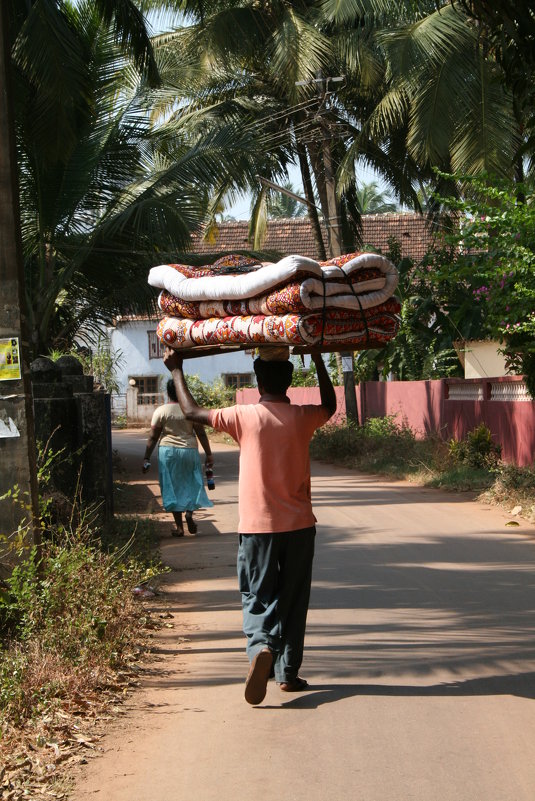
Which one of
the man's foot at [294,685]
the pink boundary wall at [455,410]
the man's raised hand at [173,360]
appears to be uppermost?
the man's raised hand at [173,360]

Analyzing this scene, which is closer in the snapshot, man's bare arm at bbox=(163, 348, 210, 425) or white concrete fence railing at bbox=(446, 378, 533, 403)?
man's bare arm at bbox=(163, 348, 210, 425)

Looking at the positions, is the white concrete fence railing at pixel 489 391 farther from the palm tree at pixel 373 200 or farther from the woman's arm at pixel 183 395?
the palm tree at pixel 373 200

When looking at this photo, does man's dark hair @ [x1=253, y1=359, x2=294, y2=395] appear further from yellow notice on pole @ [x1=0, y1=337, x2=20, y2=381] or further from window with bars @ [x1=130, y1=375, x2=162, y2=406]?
window with bars @ [x1=130, y1=375, x2=162, y2=406]

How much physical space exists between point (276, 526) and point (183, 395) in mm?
1041

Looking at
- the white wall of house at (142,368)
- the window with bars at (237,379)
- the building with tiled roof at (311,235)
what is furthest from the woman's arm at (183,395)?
the white wall of house at (142,368)

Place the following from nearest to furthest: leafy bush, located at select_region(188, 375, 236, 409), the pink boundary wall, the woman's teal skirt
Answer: the woman's teal skirt
the pink boundary wall
leafy bush, located at select_region(188, 375, 236, 409)

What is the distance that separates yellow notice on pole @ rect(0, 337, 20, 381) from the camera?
689 cm

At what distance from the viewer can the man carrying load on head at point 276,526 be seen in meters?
5.89

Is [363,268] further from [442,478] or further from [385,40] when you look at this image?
[385,40]

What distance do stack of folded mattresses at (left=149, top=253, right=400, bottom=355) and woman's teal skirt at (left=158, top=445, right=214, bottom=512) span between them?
538 cm

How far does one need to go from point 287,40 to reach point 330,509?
12272 millimetres

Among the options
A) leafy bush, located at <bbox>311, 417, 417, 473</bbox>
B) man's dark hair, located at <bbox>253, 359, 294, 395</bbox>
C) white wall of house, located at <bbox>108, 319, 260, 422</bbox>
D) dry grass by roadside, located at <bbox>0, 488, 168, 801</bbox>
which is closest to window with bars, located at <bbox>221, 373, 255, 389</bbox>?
white wall of house, located at <bbox>108, 319, 260, 422</bbox>

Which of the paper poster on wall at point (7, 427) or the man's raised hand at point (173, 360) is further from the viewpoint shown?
the paper poster on wall at point (7, 427)

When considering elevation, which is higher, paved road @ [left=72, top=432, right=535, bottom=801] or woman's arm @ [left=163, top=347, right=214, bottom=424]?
woman's arm @ [left=163, top=347, right=214, bottom=424]
